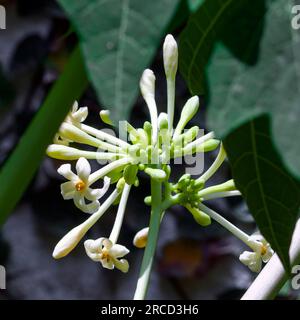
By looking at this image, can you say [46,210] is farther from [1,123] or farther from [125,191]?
[125,191]

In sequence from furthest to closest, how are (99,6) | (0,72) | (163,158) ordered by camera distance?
1. (0,72)
2. (163,158)
3. (99,6)

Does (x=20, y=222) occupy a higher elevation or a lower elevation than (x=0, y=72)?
lower

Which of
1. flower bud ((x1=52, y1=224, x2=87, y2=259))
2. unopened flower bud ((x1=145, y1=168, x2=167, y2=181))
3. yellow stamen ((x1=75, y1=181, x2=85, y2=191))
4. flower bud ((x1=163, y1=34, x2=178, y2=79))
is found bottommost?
flower bud ((x1=52, y1=224, x2=87, y2=259))

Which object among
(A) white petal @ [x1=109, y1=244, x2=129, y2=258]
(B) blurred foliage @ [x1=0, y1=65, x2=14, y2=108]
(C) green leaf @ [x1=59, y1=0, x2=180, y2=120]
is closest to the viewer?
(C) green leaf @ [x1=59, y1=0, x2=180, y2=120]

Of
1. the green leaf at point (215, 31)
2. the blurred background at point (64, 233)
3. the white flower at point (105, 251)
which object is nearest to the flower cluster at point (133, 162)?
the white flower at point (105, 251)

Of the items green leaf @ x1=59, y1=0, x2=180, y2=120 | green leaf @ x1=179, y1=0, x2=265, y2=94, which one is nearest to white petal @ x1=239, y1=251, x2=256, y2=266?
green leaf @ x1=179, y1=0, x2=265, y2=94

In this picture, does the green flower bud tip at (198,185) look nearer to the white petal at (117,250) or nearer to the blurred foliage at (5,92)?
the white petal at (117,250)

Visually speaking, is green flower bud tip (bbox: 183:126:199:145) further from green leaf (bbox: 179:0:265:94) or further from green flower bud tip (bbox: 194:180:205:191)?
green leaf (bbox: 179:0:265:94)

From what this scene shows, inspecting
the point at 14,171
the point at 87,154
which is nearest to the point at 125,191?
the point at 87,154
